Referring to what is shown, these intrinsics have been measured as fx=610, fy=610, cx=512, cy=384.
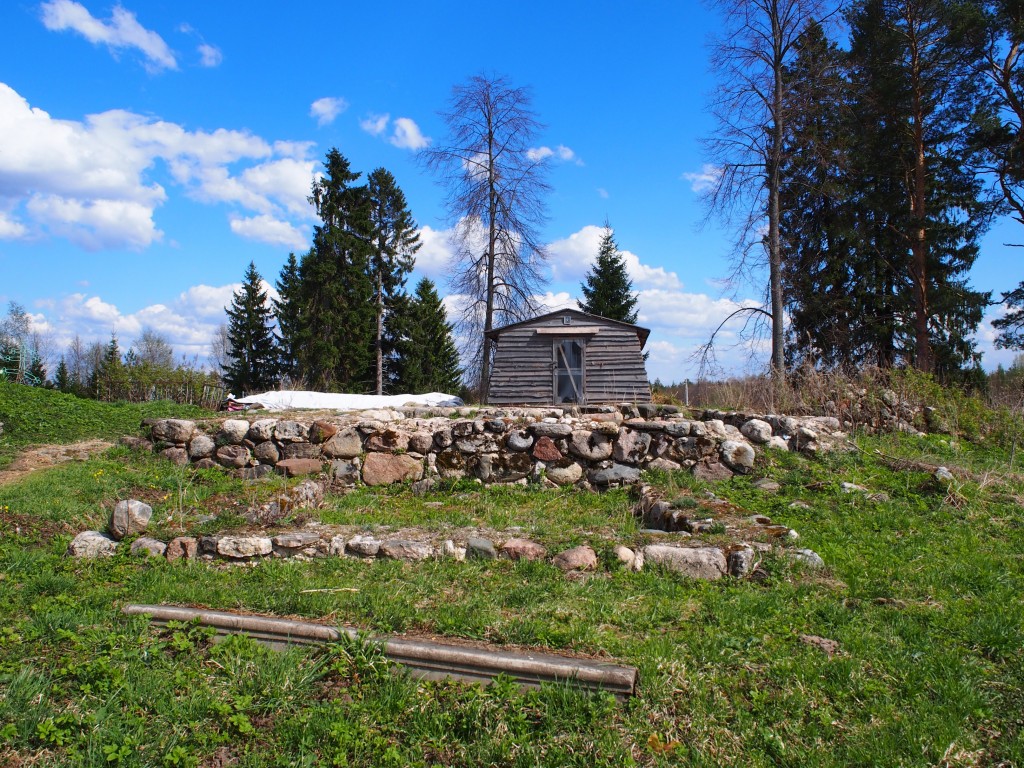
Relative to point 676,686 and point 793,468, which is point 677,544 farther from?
point 793,468

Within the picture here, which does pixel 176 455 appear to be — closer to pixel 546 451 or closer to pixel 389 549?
pixel 389 549

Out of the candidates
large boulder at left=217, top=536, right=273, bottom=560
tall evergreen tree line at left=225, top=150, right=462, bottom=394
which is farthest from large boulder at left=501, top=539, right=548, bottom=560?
tall evergreen tree line at left=225, top=150, right=462, bottom=394

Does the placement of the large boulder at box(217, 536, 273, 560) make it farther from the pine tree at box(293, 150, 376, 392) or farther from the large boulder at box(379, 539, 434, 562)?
the pine tree at box(293, 150, 376, 392)

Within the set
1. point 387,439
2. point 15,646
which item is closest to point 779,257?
point 387,439

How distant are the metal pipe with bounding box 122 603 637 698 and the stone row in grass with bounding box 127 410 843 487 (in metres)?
4.27

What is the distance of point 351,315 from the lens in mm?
29594

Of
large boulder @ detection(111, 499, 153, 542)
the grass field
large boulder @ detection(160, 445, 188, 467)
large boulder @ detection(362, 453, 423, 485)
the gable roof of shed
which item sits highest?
the gable roof of shed

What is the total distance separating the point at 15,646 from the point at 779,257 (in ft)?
59.8

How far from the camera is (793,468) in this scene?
24.3 feet

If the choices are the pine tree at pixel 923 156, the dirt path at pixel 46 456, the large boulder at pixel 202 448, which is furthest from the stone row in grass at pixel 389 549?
the pine tree at pixel 923 156

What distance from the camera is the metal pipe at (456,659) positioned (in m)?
2.99

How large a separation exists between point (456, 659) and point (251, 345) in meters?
33.5

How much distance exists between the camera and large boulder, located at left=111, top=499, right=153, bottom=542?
17.4ft

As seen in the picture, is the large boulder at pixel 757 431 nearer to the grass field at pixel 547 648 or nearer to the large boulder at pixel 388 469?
the grass field at pixel 547 648
